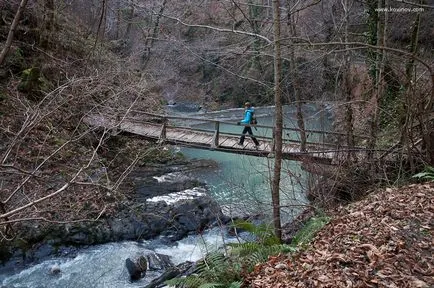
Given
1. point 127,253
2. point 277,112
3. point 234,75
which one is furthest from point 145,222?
point 277,112

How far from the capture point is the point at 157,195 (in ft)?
43.0

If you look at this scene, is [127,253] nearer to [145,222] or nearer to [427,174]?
[145,222]

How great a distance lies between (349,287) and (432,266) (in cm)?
79

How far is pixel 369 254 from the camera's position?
3.81 m

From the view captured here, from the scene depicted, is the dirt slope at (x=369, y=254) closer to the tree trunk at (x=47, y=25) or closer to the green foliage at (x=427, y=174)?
the green foliage at (x=427, y=174)

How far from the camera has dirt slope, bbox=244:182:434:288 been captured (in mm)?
3482

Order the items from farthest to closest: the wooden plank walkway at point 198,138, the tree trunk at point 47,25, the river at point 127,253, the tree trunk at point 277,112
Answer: the tree trunk at point 47,25
the wooden plank walkway at point 198,138
the river at point 127,253
the tree trunk at point 277,112

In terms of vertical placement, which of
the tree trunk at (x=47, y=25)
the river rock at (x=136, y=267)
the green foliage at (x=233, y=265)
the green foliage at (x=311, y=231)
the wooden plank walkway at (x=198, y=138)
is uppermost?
the tree trunk at (x=47, y=25)

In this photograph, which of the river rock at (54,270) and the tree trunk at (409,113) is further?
the river rock at (54,270)

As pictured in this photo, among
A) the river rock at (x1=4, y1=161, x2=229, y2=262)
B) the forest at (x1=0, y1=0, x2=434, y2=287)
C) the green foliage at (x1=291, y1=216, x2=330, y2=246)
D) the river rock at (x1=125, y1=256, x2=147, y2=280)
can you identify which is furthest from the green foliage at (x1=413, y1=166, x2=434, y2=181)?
the river rock at (x1=125, y1=256, x2=147, y2=280)

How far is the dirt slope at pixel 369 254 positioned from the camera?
137 inches

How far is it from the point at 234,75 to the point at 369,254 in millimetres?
10420

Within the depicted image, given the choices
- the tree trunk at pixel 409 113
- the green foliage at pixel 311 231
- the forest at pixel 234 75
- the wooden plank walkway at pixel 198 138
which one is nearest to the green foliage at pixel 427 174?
the forest at pixel 234 75

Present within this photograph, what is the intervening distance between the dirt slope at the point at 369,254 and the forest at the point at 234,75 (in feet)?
6.49
